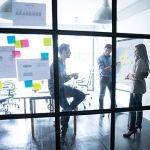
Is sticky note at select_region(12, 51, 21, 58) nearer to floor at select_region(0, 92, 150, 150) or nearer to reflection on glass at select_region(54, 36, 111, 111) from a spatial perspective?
reflection on glass at select_region(54, 36, 111, 111)

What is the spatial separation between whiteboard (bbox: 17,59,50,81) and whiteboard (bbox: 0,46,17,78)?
0.05 metres

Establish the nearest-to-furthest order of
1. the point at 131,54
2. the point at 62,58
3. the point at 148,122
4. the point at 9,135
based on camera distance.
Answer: the point at 62,58, the point at 131,54, the point at 9,135, the point at 148,122

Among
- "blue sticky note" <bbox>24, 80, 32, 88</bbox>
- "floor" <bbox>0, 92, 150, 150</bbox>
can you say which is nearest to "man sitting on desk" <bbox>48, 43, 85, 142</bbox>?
"blue sticky note" <bbox>24, 80, 32, 88</bbox>

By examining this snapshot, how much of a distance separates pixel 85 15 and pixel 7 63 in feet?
2.75

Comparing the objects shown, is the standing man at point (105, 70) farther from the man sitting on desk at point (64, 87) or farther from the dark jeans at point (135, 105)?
the dark jeans at point (135, 105)

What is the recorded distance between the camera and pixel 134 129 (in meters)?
2.75

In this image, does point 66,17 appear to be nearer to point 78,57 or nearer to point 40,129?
point 78,57

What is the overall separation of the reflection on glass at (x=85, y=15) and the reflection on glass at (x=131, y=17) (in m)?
0.13

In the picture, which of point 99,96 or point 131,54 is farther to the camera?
point 131,54

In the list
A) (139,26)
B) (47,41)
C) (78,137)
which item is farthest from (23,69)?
Result: (78,137)

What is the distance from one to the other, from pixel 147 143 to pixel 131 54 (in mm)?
1357

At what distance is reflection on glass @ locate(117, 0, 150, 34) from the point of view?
5.94ft

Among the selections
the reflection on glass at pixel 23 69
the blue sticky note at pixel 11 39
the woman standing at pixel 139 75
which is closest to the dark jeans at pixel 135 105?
the woman standing at pixel 139 75

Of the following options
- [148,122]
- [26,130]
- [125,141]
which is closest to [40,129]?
[26,130]
